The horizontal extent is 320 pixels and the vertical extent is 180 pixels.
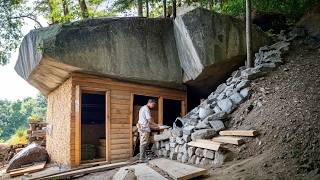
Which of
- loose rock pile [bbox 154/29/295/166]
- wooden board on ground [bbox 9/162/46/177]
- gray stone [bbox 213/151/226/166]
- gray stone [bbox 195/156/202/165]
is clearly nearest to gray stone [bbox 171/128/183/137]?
loose rock pile [bbox 154/29/295/166]

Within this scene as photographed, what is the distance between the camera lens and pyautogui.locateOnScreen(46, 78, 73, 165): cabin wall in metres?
9.81

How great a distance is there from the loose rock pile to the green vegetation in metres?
30.9

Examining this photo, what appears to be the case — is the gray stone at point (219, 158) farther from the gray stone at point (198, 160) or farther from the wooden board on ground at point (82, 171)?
the wooden board on ground at point (82, 171)

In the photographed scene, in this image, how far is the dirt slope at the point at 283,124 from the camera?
16.9 feet

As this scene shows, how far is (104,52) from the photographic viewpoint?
33.0 feet

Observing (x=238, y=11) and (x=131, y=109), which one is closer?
(x=131, y=109)

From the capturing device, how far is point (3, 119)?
37812mm

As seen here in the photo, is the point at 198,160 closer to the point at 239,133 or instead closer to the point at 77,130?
the point at 239,133

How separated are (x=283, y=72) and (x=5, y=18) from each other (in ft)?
38.2

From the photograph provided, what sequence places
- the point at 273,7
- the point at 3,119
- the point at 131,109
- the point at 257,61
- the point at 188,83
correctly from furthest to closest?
the point at 3,119 < the point at 273,7 < the point at 188,83 < the point at 131,109 < the point at 257,61

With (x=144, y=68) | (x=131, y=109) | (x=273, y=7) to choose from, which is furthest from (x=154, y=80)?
(x=273, y=7)

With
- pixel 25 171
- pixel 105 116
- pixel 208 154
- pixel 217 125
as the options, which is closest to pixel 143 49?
pixel 105 116

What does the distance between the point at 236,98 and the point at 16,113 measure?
125 feet

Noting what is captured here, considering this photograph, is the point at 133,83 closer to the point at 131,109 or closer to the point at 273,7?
the point at 131,109
